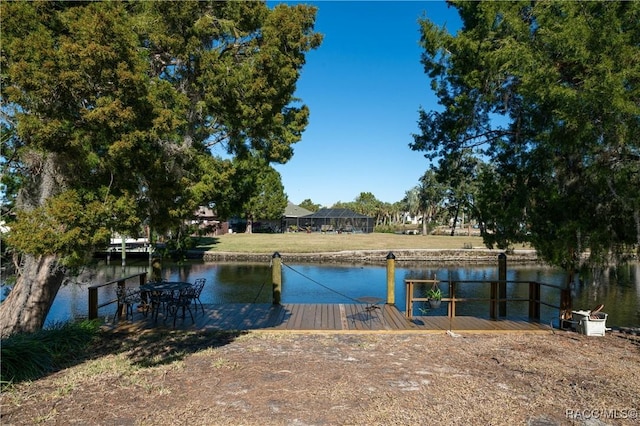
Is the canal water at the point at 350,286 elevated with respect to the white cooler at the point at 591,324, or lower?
lower

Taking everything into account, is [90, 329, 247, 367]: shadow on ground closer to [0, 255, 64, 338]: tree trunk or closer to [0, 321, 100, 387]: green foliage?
[0, 321, 100, 387]: green foliage

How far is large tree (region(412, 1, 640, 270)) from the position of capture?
6.00 metres

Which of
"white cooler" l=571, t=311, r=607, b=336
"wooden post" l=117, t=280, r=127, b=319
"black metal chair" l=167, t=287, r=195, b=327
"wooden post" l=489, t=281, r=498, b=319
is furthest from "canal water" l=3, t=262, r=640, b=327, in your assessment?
"black metal chair" l=167, t=287, r=195, b=327

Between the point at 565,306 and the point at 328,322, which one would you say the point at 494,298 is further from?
the point at 328,322

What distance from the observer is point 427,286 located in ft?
69.4

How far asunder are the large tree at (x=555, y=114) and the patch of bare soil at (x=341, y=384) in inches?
82.6

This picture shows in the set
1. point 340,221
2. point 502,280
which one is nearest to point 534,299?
point 502,280

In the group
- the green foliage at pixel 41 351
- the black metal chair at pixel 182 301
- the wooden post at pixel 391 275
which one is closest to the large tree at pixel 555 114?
the wooden post at pixel 391 275

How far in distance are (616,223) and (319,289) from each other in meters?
14.3

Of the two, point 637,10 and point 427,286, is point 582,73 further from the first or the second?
point 427,286

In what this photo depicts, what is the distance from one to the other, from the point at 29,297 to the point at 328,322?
5.70m

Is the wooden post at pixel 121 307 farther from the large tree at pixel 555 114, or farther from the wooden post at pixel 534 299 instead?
the wooden post at pixel 534 299

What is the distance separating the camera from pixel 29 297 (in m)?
7.36

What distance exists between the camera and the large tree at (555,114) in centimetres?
600
